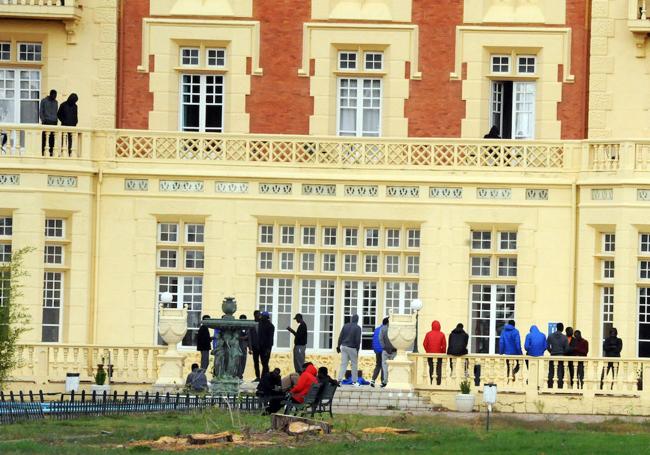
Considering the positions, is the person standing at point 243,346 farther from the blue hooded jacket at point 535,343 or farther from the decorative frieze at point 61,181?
the blue hooded jacket at point 535,343

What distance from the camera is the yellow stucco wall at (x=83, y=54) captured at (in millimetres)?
60688

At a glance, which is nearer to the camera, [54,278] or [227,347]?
[227,347]

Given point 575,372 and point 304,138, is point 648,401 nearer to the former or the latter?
point 575,372

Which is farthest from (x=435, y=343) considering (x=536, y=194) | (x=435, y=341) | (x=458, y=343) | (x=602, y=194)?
(x=602, y=194)

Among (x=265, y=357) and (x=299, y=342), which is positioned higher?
(x=299, y=342)

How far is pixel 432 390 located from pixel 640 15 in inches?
428

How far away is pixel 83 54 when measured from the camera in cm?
6081

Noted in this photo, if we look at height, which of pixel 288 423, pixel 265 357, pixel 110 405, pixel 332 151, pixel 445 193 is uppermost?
pixel 332 151

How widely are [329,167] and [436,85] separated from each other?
3.36m

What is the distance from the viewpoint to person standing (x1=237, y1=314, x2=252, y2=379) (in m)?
53.9

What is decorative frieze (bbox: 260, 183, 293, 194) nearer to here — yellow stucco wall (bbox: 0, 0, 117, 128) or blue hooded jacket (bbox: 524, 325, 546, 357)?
yellow stucco wall (bbox: 0, 0, 117, 128)

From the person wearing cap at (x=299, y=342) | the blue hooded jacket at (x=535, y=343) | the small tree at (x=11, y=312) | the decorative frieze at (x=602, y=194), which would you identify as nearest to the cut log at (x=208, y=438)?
the small tree at (x=11, y=312)

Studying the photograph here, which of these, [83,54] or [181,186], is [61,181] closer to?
[181,186]

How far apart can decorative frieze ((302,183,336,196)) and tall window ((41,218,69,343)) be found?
534cm
